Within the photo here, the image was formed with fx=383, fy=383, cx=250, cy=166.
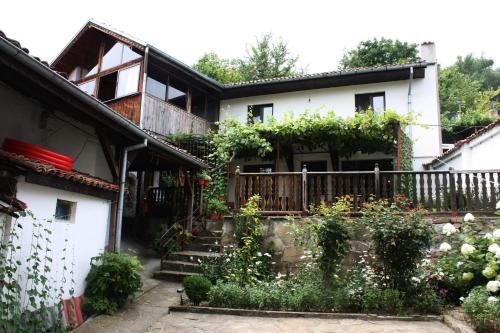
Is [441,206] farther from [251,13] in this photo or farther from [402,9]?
[251,13]

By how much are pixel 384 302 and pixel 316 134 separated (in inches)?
258

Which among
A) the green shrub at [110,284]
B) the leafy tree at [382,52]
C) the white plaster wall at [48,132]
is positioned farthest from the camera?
the leafy tree at [382,52]

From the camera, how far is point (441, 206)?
27.7 ft

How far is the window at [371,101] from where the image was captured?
46.4 ft

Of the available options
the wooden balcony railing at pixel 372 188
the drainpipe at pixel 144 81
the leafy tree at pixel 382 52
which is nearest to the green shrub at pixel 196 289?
the wooden balcony railing at pixel 372 188

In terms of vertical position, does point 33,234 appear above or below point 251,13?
below

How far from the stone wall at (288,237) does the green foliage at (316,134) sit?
383 cm

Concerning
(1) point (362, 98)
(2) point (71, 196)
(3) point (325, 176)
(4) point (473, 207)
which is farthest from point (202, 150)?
(4) point (473, 207)

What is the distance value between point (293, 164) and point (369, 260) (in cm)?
770

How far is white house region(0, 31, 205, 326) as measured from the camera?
468 centimetres

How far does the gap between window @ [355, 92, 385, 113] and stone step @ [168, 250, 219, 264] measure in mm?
8376

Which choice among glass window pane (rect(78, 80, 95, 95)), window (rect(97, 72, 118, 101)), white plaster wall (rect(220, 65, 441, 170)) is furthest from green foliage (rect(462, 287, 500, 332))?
glass window pane (rect(78, 80, 95, 95))

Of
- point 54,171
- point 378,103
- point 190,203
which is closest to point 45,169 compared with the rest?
point 54,171

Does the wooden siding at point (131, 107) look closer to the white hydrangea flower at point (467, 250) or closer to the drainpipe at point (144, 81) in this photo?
the drainpipe at point (144, 81)
